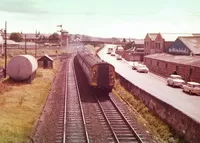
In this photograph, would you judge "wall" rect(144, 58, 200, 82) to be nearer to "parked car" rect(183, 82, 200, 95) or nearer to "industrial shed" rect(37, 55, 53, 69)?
"parked car" rect(183, 82, 200, 95)

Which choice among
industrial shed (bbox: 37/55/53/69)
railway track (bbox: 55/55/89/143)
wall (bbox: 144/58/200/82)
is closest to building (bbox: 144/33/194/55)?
wall (bbox: 144/58/200/82)

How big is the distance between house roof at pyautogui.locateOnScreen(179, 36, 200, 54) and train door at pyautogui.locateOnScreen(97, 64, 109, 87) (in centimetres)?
2360

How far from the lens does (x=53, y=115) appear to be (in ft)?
70.9

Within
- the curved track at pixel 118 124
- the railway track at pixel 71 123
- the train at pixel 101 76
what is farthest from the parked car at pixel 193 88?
the railway track at pixel 71 123

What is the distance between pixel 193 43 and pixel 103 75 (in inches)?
1080

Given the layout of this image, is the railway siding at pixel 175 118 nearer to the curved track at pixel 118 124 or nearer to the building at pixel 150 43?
the curved track at pixel 118 124

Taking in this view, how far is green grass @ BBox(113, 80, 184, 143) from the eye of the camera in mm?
17441

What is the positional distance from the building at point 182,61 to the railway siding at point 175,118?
14848mm

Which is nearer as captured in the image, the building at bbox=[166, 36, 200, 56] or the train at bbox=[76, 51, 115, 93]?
the train at bbox=[76, 51, 115, 93]

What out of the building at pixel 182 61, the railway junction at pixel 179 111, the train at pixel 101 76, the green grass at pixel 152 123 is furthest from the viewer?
the building at pixel 182 61

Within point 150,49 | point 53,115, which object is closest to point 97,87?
point 53,115

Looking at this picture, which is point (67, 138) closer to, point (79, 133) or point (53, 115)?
point (79, 133)

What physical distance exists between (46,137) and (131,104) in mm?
11914

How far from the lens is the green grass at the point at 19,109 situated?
16491mm
